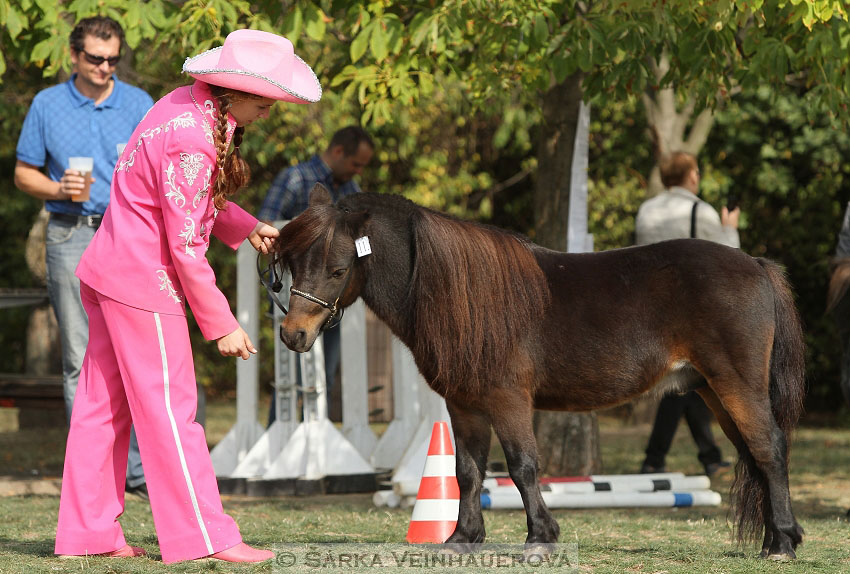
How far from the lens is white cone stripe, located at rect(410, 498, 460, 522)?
5.41 metres

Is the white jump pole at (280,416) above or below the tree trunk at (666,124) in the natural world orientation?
below

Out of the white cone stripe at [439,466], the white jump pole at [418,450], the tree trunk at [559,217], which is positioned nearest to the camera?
the white cone stripe at [439,466]

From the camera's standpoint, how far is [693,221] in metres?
7.96

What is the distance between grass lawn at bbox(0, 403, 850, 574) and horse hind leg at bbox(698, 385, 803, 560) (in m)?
0.12

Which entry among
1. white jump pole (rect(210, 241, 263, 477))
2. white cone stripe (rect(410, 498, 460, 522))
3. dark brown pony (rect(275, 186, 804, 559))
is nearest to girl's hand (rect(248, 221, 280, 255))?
dark brown pony (rect(275, 186, 804, 559))

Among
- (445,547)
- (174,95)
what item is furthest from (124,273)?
(445,547)

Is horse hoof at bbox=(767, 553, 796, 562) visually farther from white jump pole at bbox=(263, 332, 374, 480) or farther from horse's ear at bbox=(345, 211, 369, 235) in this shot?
white jump pole at bbox=(263, 332, 374, 480)

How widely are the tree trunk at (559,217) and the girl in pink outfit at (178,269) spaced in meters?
4.36

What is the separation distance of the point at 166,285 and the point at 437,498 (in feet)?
6.26

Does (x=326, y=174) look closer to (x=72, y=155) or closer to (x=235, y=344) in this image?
(x=72, y=155)

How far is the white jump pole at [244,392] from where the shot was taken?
8.11m

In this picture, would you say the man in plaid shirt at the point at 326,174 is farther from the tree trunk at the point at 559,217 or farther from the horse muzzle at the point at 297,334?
the horse muzzle at the point at 297,334

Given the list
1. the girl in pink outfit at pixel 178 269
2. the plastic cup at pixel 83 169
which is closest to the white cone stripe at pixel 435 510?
the girl in pink outfit at pixel 178 269

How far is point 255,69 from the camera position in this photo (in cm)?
425
